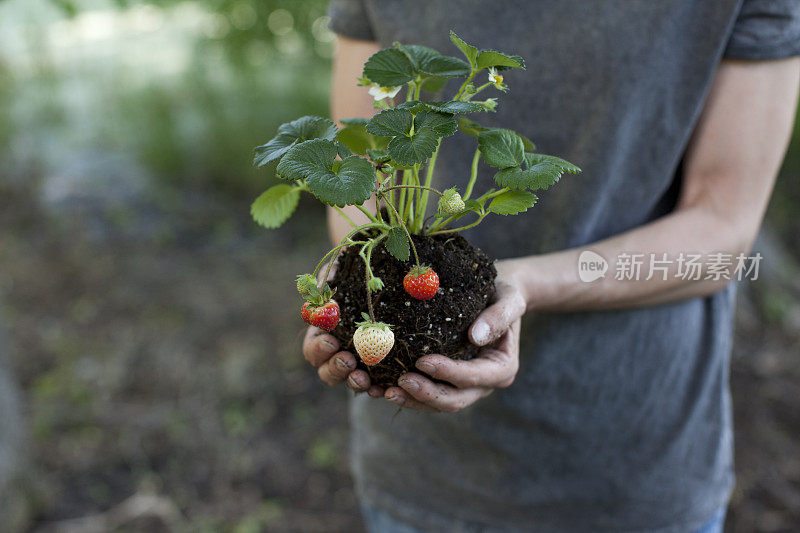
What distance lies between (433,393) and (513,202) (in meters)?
0.27

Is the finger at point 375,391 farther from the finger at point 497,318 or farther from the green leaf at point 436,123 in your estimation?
the green leaf at point 436,123

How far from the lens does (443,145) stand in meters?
1.17

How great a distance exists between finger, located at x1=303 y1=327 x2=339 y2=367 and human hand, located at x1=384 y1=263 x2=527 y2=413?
96 mm

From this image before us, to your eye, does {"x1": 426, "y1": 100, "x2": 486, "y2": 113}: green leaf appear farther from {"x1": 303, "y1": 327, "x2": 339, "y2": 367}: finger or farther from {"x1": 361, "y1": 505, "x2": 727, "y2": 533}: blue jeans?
{"x1": 361, "y1": 505, "x2": 727, "y2": 533}: blue jeans

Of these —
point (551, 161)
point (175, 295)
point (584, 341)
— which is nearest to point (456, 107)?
point (551, 161)

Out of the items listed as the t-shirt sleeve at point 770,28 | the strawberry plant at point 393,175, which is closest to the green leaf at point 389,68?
the strawberry plant at point 393,175

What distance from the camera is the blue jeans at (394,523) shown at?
4.10 feet

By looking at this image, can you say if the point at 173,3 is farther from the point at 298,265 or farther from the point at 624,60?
the point at 624,60

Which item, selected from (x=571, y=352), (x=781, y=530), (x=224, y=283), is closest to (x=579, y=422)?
(x=571, y=352)

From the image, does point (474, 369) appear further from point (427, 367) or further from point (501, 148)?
point (501, 148)

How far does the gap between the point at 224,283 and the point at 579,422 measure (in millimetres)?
2591

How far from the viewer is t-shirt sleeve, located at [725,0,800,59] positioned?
97 cm

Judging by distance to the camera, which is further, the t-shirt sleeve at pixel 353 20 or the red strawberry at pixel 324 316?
the t-shirt sleeve at pixel 353 20

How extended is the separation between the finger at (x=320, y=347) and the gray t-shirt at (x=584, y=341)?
1.49 ft
